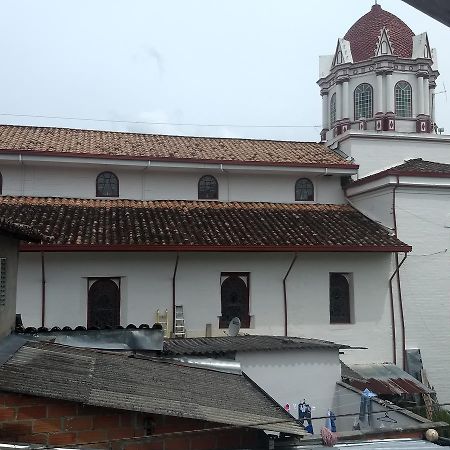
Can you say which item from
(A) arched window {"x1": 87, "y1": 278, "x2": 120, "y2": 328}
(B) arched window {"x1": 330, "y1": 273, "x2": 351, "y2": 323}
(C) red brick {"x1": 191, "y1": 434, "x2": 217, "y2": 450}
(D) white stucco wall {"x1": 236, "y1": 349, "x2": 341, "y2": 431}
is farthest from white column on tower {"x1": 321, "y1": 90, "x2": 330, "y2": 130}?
(C) red brick {"x1": 191, "y1": 434, "x2": 217, "y2": 450}

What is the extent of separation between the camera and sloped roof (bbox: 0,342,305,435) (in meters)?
6.78

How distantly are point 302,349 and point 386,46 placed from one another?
14.3 metres

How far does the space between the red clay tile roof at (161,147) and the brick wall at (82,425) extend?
39.8ft

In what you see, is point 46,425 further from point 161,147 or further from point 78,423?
point 161,147

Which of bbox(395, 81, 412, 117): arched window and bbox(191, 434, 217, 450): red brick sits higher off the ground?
bbox(395, 81, 412, 117): arched window

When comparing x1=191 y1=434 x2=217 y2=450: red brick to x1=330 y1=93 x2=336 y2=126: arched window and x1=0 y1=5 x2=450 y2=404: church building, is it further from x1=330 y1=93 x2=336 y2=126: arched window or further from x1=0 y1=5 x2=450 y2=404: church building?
x1=330 y1=93 x2=336 y2=126: arched window

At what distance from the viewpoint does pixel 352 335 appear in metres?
17.5

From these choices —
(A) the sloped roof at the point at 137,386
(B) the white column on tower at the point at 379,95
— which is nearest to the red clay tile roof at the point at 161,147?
(B) the white column on tower at the point at 379,95

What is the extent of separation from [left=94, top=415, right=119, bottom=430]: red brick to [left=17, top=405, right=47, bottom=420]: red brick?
24.2 inches

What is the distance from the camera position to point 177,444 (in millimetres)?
7266

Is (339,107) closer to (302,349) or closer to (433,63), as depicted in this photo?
(433,63)

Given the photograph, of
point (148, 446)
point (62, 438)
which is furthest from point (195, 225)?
point (62, 438)

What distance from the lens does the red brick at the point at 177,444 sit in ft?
23.6

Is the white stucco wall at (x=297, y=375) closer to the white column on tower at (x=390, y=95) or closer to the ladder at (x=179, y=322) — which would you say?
the ladder at (x=179, y=322)
